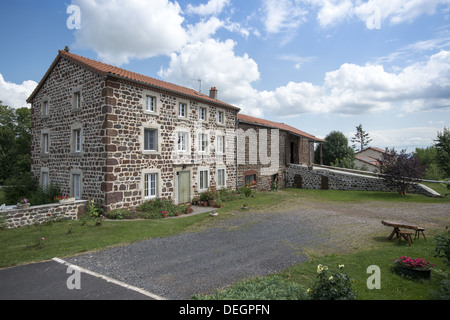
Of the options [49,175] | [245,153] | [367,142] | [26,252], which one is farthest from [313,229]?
[367,142]

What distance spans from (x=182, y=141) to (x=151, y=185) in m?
3.45

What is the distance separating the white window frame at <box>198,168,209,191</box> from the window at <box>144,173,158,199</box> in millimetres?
3471

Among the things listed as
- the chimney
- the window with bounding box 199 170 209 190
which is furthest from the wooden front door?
the chimney

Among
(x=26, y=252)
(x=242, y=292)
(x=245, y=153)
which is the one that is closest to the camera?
(x=242, y=292)

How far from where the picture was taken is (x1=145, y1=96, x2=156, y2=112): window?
42.7ft

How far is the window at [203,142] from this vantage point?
16.4 meters

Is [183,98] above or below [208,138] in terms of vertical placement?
above

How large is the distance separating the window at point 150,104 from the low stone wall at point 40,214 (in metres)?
5.64

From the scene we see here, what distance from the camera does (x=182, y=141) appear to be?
15.0 m

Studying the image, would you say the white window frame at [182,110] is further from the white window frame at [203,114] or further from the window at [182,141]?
the white window frame at [203,114]

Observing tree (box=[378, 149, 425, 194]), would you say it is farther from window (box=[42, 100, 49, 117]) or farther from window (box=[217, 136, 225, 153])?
window (box=[42, 100, 49, 117])

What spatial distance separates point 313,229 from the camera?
9617mm
